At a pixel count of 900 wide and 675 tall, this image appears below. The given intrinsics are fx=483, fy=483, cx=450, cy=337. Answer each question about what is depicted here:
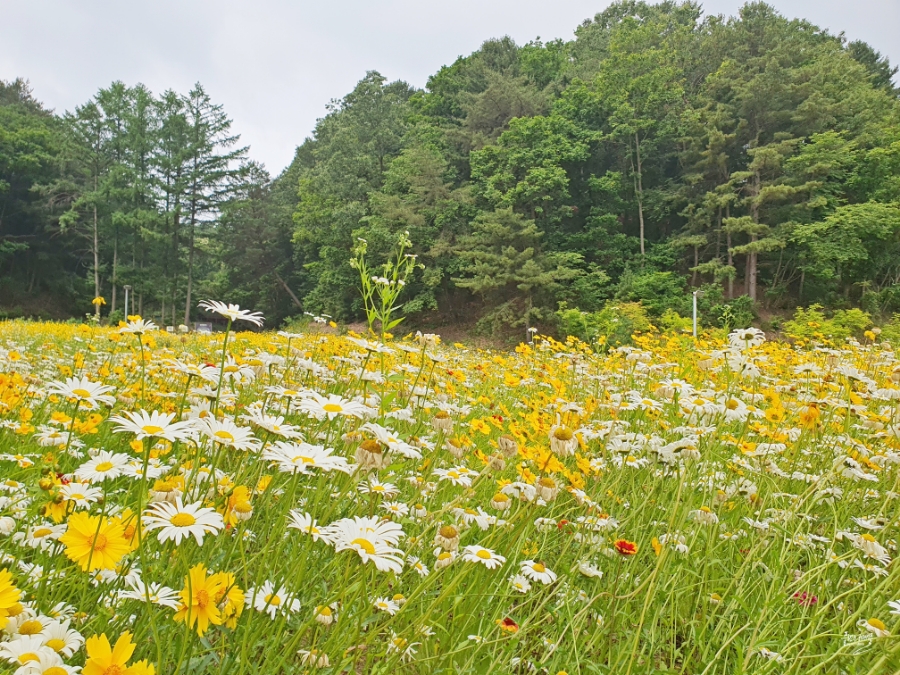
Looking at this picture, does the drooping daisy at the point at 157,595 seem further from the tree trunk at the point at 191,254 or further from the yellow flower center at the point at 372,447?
the tree trunk at the point at 191,254

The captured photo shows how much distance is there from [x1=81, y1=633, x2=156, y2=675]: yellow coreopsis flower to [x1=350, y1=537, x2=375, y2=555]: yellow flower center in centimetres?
25

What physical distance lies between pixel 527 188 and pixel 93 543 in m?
19.1

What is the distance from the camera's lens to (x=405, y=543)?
3.76 feet

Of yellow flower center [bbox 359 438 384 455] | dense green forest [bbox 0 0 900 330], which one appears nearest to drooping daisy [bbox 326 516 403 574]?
yellow flower center [bbox 359 438 384 455]

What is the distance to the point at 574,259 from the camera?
695 inches

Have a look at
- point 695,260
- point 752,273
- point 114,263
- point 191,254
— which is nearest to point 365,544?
point 752,273

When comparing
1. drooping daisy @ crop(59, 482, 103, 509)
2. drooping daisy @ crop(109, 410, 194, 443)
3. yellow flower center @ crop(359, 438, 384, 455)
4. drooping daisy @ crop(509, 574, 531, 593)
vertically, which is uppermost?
drooping daisy @ crop(109, 410, 194, 443)

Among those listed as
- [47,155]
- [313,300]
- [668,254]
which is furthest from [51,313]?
[668,254]

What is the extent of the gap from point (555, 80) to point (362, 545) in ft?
86.8

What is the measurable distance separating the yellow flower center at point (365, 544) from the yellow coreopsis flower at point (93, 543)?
26 centimetres

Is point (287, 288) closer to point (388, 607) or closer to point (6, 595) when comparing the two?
point (388, 607)

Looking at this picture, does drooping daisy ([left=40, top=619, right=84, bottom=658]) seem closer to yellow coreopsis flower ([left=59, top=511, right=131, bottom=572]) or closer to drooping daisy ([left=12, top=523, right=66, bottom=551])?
yellow coreopsis flower ([left=59, top=511, right=131, bottom=572])

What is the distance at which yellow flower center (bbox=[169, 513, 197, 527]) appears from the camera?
0.61 meters

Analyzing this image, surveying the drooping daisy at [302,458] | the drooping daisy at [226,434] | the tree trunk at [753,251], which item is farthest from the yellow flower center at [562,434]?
the tree trunk at [753,251]
